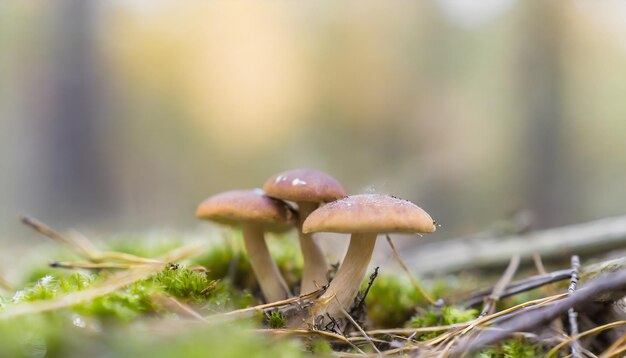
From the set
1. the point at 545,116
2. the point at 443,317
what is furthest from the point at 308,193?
the point at 545,116

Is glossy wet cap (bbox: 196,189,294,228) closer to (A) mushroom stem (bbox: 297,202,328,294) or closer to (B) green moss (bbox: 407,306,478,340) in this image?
(A) mushroom stem (bbox: 297,202,328,294)

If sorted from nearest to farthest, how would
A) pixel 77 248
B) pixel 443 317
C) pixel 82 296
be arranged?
1. pixel 82 296
2. pixel 443 317
3. pixel 77 248

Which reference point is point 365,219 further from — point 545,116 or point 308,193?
point 545,116

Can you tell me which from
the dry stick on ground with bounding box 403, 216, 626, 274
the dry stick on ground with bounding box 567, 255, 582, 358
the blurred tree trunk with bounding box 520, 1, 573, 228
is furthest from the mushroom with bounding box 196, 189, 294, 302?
the blurred tree trunk with bounding box 520, 1, 573, 228

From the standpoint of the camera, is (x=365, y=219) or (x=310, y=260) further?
(x=310, y=260)

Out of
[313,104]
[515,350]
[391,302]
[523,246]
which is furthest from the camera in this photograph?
[313,104]

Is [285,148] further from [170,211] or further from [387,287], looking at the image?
[387,287]

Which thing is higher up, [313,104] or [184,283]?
[313,104]
